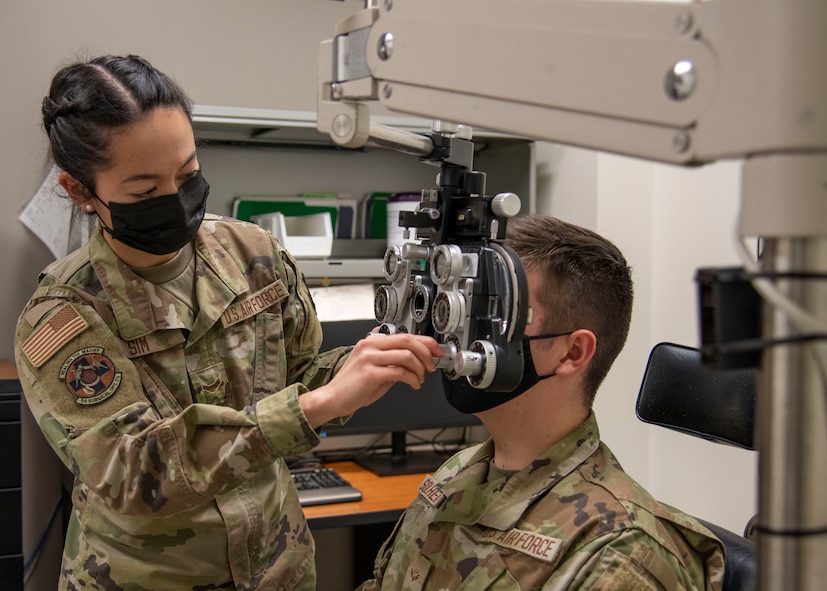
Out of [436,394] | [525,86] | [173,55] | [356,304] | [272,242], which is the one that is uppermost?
[173,55]

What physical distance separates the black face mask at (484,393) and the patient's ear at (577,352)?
0.14ft

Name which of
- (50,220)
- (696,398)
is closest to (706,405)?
(696,398)

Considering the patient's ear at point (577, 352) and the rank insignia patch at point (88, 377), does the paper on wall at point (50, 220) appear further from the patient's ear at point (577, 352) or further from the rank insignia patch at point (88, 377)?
the patient's ear at point (577, 352)

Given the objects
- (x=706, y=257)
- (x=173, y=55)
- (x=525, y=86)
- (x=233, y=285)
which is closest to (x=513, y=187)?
(x=706, y=257)

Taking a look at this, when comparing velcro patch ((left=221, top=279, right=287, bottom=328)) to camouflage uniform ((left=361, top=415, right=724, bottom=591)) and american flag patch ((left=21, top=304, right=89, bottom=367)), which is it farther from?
camouflage uniform ((left=361, top=415, right=724, bottom=591))

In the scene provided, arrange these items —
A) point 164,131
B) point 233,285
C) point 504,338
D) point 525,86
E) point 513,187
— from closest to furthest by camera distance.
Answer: point 525,86 → point 504,338 → point 164,131 → point 233,285 → point 513,187


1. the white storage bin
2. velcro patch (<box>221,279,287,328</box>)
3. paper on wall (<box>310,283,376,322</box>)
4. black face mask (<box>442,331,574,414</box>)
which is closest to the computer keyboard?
paper on wall (<box>310,283,376,322</box>)

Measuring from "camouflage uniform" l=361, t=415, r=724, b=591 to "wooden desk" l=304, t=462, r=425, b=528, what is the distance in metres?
0.83

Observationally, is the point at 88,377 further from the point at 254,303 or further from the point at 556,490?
the point at 556,490

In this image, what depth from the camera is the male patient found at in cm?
116

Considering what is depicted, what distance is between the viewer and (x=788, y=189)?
18.1 inches

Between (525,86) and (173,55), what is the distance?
2.36 metres

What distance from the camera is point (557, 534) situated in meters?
1.20

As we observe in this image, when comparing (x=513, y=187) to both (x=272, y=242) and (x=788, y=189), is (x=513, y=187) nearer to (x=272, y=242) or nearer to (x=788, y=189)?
(x=272, y=242)
